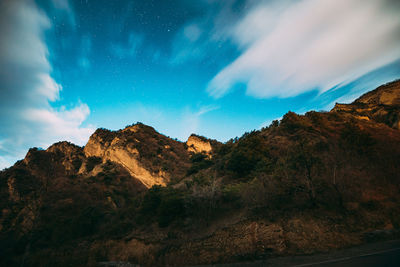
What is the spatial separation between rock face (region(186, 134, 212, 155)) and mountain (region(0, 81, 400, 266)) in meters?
51.7

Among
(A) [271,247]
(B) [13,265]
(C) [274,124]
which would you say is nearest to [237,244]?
(A) [271,247]

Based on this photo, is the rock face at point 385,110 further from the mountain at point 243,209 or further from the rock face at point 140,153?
the rock face at point 140,153

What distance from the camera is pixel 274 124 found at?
2112 inches

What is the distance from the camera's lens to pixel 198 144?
105188mm

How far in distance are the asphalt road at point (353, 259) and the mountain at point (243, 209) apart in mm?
964

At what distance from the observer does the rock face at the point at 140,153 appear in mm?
72000

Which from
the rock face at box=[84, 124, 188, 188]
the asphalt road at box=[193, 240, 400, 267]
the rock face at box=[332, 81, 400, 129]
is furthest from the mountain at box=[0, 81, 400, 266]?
the rock face at box=[84, 124, 188, 188]

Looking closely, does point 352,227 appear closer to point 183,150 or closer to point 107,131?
point 183,150

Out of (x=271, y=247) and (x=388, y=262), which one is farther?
(x=271, y=247)

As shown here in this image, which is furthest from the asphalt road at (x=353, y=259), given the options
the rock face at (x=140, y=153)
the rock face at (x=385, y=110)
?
the rock face at (x=140, y=153)

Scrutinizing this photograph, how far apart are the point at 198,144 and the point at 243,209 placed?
86117 millimetres

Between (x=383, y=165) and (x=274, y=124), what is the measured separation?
102ft

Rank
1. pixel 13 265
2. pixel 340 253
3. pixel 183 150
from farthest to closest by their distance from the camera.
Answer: pixel 183 150 → pixel 13 265 → pixel 340 253

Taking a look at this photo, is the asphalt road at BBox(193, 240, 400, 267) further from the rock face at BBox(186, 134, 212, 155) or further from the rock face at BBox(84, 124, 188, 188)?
the rock face at BBox(186, 134, 212, 155)
